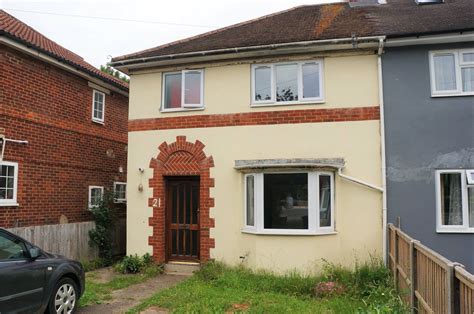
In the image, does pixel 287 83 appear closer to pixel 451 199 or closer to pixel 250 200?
pixel 250 200

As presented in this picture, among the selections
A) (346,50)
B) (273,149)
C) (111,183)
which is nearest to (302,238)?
(273,149)

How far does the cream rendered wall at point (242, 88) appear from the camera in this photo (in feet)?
30.7

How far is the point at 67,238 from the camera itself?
10.7 m

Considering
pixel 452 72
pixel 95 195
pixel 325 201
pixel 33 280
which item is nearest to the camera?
pixel 33 280

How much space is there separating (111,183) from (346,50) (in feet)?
28.2

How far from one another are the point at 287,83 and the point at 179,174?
140 inches

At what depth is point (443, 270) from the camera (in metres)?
3.96

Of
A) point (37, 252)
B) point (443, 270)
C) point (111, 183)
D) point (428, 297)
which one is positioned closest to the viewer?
point (443, 270)

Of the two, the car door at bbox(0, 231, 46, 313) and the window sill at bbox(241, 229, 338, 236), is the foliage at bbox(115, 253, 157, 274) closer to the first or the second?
the window sill at bbox(241, 229, 338, 236)

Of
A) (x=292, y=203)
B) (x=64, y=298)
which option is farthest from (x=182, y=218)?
(x=64, y=298)

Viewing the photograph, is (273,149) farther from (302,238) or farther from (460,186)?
(460,186)

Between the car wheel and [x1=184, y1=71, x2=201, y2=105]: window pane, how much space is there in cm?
544

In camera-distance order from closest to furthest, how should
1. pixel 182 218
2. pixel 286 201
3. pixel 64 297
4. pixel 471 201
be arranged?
pixel 64 297 → pixel 471 201 → pixel 286 201 → pixel 182 218

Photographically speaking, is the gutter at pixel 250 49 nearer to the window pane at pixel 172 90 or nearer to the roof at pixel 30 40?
the window pane at pixel 172 90
